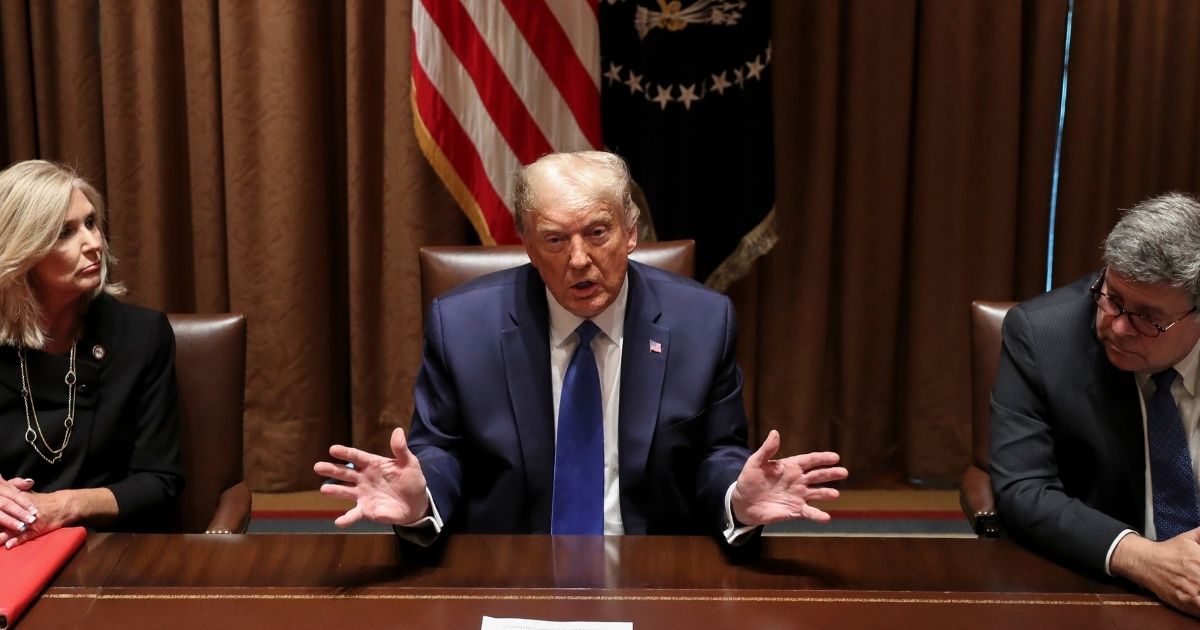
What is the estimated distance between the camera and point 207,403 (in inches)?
96.0

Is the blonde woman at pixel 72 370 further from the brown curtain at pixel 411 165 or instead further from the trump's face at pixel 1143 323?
the trump's face at pixel 1143 323

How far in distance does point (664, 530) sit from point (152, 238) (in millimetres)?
2536

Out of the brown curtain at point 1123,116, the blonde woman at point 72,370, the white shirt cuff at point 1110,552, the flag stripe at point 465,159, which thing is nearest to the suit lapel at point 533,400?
the blonde woman at point 72,370

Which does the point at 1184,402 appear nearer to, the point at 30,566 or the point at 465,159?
the point at 30,566

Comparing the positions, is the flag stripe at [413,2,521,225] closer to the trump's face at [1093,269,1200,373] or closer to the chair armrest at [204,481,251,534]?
the chair armrest at [204,481,251,534]

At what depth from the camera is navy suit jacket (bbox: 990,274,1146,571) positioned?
2105 millimetres

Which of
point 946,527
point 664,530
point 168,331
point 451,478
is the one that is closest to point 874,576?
point 664,530

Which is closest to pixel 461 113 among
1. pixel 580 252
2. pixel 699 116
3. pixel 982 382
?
pixel 699 116

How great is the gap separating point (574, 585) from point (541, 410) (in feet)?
1.94

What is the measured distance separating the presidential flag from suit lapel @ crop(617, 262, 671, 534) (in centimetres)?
163

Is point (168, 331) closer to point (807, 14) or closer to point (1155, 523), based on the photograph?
point (1155, 523)

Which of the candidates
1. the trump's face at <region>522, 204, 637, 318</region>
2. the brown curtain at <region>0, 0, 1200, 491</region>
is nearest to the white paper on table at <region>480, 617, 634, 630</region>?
the trump's face at <region>522, 204, 637, 318</region>

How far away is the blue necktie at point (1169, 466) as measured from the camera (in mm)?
2043

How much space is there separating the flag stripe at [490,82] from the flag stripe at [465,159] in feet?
0.42
